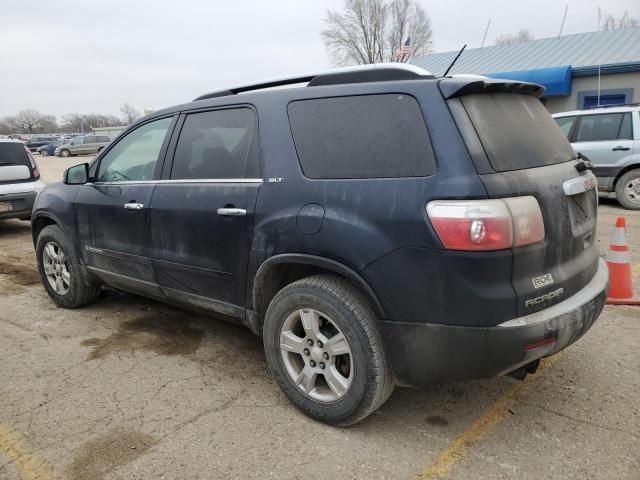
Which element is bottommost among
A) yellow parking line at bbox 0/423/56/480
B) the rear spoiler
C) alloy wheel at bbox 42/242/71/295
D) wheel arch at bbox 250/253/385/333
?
yellow parking line at bbox 0/423/56/480

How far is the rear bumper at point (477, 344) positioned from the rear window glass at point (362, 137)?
0.75 m

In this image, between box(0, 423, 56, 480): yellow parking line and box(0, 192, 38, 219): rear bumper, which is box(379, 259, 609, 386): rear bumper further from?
box(0, 192, 38, 219): rear bumper

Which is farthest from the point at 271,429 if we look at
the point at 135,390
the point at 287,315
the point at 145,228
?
the point at 145,228

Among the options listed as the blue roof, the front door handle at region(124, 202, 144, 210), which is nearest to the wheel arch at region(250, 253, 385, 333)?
the front door handle at region(124, 202, 144, 210)

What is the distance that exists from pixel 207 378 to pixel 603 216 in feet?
25.6

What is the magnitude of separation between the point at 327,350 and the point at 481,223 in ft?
3.43

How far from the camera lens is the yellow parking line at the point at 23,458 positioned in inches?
97.0

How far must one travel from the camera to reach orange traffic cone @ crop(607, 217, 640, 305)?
446 centimetres

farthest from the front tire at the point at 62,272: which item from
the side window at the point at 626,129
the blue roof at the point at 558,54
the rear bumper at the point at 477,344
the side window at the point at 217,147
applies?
the blue roof at the point at 558,54

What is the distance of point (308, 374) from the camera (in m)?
2.84

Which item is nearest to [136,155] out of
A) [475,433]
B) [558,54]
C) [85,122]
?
[475,433]

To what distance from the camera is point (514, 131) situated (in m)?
2.62

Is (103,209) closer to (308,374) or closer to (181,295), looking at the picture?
(181,295)

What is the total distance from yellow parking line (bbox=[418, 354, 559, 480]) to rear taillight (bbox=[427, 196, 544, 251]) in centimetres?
106
